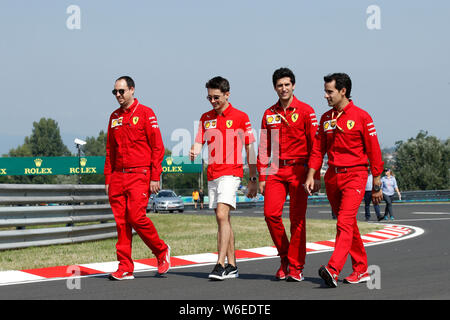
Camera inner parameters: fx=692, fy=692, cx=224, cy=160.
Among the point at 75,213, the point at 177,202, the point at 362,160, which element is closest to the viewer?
the point at 362,160

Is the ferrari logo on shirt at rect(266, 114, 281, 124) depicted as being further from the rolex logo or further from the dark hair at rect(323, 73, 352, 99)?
the rolex logo

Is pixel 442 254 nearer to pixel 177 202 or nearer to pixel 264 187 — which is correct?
pixel 264 187

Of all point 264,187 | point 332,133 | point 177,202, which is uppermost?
point 332,133

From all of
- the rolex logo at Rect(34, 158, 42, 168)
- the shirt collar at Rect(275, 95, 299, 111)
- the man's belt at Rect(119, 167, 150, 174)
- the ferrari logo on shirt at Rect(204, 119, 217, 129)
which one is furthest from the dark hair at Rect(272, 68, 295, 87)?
the rolex logo at Rect(34, 158, 42, 168)

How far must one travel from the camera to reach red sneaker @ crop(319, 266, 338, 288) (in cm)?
628

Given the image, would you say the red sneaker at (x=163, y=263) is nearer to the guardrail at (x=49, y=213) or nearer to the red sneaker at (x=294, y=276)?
the red sneaker at (x=294, y=276)

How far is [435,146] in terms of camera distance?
8900cm

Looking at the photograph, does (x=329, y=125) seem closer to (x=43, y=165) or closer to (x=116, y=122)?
(x=116, y=122)

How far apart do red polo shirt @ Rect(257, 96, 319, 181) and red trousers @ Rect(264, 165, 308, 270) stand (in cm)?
15

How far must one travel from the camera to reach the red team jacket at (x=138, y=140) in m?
7.40

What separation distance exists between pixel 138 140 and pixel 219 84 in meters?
1.05

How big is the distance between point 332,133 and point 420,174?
84.2 m

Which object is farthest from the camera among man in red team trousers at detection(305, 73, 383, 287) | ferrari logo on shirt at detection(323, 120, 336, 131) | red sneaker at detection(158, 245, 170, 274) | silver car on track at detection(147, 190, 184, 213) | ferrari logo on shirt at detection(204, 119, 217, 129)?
silver car on track at detection(147, 190, 184, 213)
